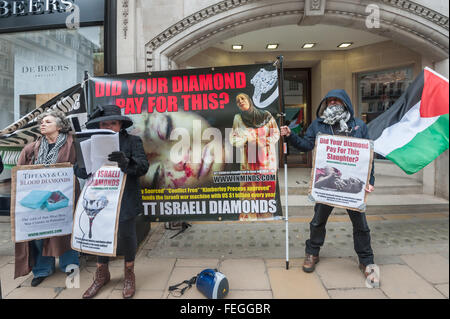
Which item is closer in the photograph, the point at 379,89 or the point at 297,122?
the point at 379,89

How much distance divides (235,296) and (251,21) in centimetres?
465

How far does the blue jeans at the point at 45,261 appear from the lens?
3.18 m

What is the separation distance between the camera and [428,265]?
3223 mm

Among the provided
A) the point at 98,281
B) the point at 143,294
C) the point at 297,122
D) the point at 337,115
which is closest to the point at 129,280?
the point at 143,294

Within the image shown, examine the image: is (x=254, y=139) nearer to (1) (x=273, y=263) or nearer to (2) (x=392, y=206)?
(1) (x=273, y=263)

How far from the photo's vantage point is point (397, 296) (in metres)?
2.67

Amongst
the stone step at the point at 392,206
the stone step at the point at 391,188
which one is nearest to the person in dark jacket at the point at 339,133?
the stone step at the point at 392,206

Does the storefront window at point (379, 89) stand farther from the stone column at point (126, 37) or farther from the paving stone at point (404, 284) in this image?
the stone column at point (126, 37)

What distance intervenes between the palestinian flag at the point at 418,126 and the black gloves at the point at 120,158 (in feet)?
9.31

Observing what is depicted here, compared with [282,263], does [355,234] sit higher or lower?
higher

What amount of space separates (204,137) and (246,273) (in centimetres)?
179

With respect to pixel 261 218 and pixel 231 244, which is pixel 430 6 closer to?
pixel 261 218

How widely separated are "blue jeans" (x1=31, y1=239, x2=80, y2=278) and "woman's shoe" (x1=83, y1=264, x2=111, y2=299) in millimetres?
660

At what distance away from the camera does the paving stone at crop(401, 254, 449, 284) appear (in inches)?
114
